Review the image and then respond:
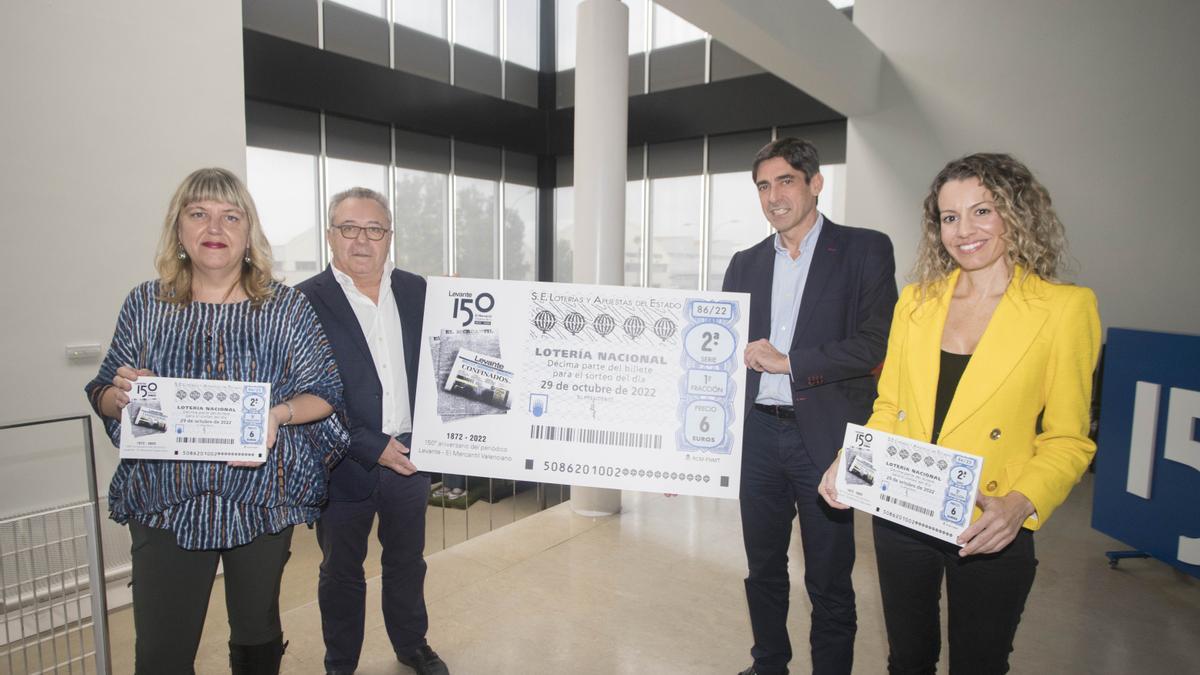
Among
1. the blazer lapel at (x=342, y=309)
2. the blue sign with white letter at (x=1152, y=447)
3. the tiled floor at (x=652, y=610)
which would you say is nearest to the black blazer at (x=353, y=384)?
the blazer lapel at (x=342, y=309)

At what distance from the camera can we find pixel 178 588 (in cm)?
154

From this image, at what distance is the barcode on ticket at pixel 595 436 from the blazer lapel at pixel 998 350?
880mm

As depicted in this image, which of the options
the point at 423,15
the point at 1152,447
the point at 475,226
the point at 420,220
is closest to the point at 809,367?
the point at 1152,447

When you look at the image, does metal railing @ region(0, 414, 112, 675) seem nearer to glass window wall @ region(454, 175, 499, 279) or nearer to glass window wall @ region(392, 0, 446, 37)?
glass window wall @ region(454, 175, 499, 279)

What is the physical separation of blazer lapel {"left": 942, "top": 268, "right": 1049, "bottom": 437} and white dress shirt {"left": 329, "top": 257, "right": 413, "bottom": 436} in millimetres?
1634

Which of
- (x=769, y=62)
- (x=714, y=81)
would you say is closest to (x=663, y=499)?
(x=769, y=62)

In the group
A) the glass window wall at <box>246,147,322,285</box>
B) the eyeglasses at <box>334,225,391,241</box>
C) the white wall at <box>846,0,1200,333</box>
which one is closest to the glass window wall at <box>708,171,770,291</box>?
the white wall at <box>846,0,1200,333</box>

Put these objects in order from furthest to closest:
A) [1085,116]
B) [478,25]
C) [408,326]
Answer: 1. [478,25]
2. [1085,116]
3. [408,326]

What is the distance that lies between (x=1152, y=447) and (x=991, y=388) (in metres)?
2.92

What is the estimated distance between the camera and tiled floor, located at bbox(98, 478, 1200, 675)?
8.49ft

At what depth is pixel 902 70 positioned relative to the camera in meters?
5.53

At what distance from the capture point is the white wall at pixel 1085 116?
15.0ft

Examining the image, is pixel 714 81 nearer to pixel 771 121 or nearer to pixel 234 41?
pixel 771 121

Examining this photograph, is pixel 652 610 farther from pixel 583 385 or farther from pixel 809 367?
pixel 809 367
